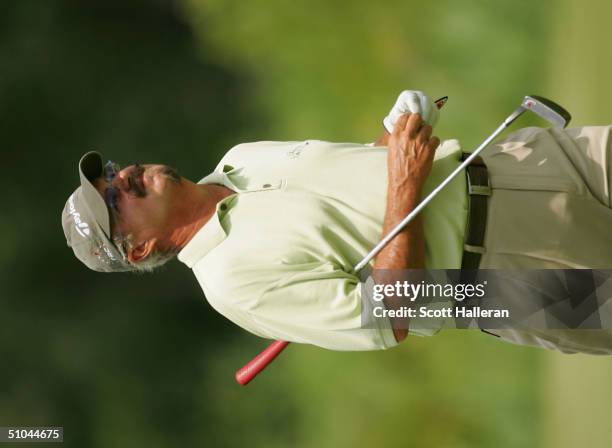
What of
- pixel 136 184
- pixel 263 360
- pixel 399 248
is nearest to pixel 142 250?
pixel 136 184

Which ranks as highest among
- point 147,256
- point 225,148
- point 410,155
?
point 410,155

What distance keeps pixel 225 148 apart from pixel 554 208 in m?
2.57

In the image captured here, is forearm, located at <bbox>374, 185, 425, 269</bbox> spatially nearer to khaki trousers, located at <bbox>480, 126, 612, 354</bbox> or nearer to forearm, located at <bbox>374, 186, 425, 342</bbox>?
forearm, located at <bbox>374, 186, 425, 342</bbox>

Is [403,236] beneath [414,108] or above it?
beneath

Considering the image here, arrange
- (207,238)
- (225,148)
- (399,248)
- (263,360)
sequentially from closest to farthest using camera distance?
1. (399,248)
2. (207,238)
3. (263,360)
4. (225,148)

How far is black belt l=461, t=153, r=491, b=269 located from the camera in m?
1.34

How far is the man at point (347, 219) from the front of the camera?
4.29 feet

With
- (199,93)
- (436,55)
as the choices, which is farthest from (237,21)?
(436,55)

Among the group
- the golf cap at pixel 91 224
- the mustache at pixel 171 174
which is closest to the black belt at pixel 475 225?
the mustache at pixel 171 174

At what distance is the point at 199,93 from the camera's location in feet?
12.5

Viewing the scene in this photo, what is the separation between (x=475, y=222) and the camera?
4.42 feet

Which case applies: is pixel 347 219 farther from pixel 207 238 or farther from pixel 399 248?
pixel 207 238

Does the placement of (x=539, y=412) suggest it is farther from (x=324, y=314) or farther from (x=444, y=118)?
(x=324, y=314)

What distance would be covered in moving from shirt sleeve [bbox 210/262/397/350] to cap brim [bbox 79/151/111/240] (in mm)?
307
